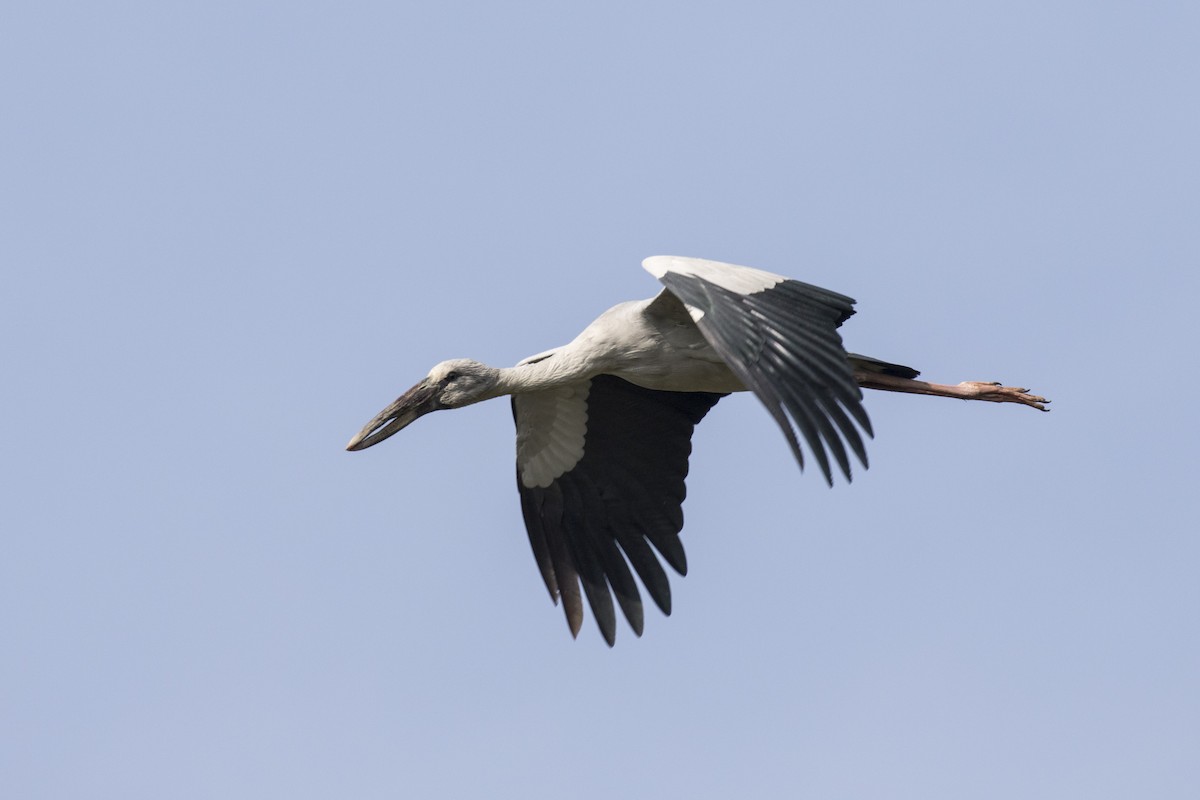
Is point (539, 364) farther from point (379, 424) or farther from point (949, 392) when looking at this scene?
point (949, 392)

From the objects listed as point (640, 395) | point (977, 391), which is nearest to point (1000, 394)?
point (977, 391)

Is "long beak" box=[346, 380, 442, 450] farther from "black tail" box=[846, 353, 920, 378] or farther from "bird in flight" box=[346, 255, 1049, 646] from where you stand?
"black tail" box=[846, 353, 920, 378]

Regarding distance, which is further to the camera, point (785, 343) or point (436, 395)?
point (436, 395)

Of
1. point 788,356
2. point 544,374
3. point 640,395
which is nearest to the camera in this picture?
point 788,356

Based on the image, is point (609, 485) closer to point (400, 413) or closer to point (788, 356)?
point (400, 413)

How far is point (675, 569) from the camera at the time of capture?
13.0 meters

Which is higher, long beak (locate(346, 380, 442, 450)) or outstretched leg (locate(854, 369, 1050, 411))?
long beak (locate(346, 380, 442, 450))

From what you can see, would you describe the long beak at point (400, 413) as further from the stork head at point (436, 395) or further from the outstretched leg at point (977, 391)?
the outstretched leg at point (977, 391)

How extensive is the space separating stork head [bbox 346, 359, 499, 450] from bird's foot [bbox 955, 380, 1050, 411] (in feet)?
10.3

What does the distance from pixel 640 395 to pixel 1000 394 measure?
2381 mm

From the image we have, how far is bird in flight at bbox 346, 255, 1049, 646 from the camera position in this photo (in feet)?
34.8

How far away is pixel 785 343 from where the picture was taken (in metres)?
10.5

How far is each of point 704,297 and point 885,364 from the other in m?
2.23

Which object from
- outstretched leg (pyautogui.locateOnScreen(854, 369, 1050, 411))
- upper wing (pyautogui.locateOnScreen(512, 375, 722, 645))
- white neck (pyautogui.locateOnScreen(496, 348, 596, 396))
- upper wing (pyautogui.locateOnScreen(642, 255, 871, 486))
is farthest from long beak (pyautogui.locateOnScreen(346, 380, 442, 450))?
outstretched leg (pyautogui.locateOnScreen(854, 369, 1050, 411))
